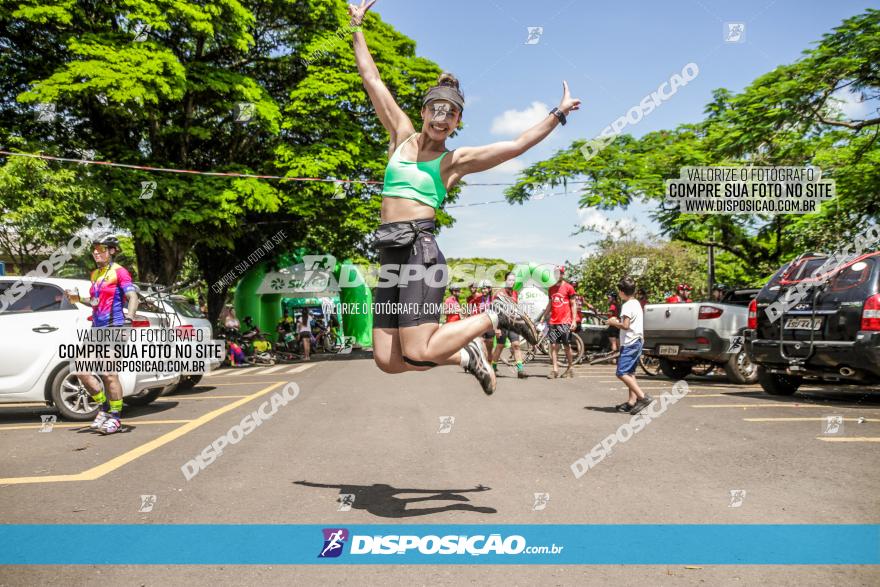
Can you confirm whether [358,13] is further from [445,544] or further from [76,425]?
[76,425]

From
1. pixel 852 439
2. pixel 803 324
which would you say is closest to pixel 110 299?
pixel 852 439

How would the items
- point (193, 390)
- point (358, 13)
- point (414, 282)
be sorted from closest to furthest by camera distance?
point (414, 282) → point (358, 13) → point (193, 390)

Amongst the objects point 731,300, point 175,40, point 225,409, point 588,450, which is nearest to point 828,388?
point 731,300

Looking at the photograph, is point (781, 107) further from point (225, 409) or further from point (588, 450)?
point (225, 409)

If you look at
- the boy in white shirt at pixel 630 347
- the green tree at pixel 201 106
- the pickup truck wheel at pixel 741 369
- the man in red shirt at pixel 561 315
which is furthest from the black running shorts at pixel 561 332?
the green tree at pixel 201 106

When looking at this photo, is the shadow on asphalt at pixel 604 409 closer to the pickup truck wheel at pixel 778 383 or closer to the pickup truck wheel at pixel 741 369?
the pickup truck wheel at pixel 778 383

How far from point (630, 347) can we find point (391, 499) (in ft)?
16.1

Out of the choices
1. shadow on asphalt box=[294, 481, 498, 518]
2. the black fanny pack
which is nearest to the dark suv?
shadow on asphalt box=[294, 481, 498, 518]

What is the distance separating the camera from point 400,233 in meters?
3.85

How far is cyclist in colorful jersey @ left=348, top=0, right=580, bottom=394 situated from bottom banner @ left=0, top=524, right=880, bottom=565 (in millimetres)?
1002

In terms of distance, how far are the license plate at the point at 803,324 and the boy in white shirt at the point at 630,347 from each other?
229 cm

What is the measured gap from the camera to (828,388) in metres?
11.0

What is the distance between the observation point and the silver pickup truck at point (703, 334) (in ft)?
36.2

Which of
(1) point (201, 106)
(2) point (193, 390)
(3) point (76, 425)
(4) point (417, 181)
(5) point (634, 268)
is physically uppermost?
(1) point (201, 106)
